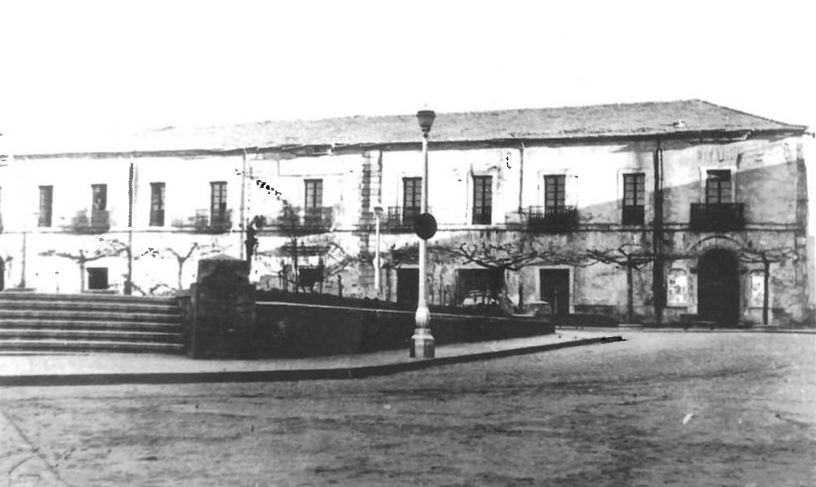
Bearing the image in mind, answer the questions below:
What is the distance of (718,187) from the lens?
32500 millimetres

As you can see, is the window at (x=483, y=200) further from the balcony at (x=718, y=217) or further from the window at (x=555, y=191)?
the balcony at (x=718, y=217)

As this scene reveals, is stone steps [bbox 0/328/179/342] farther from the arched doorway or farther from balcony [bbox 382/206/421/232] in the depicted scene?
the arched doorway

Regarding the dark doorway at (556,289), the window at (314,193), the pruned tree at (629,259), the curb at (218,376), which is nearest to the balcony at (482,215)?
the dark doorway at (556,289)

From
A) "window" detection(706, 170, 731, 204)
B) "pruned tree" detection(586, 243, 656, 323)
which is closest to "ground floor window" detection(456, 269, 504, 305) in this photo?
"pruned tree" detection(586, 243, 656, 323)

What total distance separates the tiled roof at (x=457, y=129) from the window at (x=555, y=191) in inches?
59.6

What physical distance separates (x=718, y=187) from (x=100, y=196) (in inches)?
942

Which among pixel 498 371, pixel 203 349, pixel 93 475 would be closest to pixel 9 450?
pixel 93 475

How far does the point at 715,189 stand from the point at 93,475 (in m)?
29.6

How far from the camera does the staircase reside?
1471 centimetres

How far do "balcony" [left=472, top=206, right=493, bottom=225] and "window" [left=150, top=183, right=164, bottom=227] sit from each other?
1257 cm

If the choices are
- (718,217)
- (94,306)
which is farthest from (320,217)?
(94,306)

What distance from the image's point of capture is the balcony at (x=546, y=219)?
33.5 meters

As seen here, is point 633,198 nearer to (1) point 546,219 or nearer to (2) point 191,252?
(1) point 546,219

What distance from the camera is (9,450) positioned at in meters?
6.81
